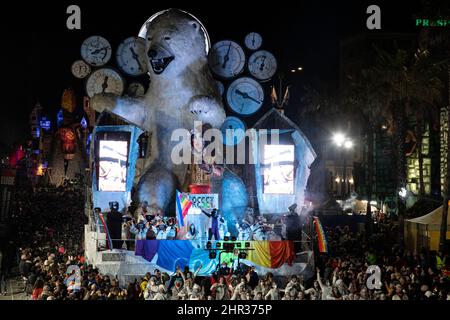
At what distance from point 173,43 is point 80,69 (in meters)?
5.27

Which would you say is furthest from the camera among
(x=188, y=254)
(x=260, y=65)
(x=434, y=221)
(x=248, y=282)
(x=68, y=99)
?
(x=68, y=99)

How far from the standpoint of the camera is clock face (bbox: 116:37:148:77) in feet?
98.7

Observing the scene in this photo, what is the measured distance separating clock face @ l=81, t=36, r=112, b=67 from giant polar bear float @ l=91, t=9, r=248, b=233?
210 cm

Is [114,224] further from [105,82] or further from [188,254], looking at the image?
[105,82]

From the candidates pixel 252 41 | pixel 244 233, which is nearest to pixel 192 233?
pixel 244 233

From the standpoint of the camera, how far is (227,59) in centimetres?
3056

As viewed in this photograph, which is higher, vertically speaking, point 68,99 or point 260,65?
point 68,99

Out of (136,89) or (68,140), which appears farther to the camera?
(68,140)

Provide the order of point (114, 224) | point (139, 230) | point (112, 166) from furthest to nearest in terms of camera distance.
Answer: point (112, 166) < point (114, 224) < point (139, 230)

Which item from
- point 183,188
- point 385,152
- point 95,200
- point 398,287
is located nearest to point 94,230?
point 95,200

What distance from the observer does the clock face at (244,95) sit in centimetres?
3108

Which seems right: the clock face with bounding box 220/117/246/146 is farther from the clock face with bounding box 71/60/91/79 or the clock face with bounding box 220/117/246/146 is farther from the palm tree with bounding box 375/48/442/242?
the palm tree with bounding box 375/48/442/242

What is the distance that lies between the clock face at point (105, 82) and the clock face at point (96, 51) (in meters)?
0.51
